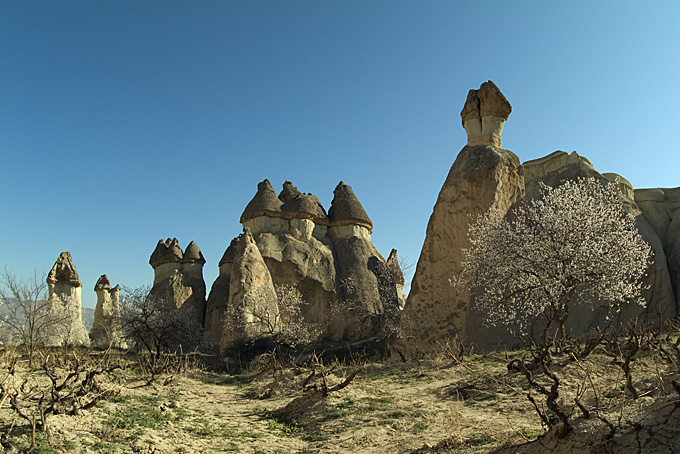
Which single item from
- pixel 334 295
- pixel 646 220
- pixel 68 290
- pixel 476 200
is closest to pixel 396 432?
pixel 476 200

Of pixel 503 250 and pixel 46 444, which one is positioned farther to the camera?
pixel 503 250

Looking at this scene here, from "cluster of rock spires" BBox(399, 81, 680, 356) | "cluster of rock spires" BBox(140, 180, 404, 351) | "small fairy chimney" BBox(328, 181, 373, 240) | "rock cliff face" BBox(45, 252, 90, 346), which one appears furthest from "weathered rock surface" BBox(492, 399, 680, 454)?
"rock cliff face" BBox(45, 252, 90, 346)

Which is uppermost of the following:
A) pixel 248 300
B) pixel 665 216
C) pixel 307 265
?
pixel 665 216

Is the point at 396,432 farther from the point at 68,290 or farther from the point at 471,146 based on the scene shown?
the point at 68,290

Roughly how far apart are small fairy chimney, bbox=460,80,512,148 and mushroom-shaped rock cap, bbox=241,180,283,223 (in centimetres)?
1393

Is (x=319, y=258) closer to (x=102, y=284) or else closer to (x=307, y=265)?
(x=307, y=265)

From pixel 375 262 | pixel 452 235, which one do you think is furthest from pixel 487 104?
pixel 375 262

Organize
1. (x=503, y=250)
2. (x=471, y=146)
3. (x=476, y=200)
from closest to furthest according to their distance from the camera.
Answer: (x=503, y=250), (x=476, y=200), (x=471, y=146)

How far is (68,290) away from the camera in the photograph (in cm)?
2886

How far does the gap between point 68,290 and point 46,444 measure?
87.0ft

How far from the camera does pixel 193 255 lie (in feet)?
105

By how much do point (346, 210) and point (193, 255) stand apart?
9772 millimetres

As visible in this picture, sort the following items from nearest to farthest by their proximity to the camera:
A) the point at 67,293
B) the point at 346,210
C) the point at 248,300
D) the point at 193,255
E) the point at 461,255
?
1. the point at 461,255
2. the point at 248,300
3. the point at 67,293
4. the point at 346,210
5. the point at 193,255

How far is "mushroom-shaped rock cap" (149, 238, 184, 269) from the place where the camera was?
105 feet
